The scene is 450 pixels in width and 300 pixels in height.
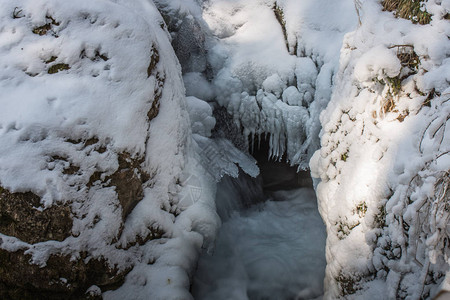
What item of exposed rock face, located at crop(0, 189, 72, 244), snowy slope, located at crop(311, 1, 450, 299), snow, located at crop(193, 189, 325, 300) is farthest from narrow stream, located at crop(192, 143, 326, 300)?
exposed rock face, located at crop(0, 189, 72, 244)

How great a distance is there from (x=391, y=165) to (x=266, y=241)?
2236mm

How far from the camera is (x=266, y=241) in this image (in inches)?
153

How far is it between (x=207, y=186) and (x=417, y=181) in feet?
5.45

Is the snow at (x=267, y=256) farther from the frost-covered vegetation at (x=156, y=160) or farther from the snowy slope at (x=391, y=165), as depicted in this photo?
the snowy slope at (x=391, y=165)

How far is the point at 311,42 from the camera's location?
3.61m

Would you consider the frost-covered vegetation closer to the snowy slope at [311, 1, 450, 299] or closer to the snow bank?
the snowy slope at [311, 1, 450, 299]

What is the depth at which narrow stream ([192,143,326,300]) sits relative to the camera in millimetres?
3311

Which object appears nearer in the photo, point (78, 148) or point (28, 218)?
point (28, 218)

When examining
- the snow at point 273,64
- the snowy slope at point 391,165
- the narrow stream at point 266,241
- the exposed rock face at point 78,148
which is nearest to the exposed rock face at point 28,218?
the exposed rock face at point 78,148

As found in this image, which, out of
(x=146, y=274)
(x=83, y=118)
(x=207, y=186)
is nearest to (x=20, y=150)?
(x=83, y=118)

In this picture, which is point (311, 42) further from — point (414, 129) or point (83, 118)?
point (83, 118)

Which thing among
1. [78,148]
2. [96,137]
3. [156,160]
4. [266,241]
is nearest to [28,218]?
[78,148]

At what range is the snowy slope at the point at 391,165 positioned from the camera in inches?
61.5

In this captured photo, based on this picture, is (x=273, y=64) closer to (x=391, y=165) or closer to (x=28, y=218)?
(x=391, y=165)
